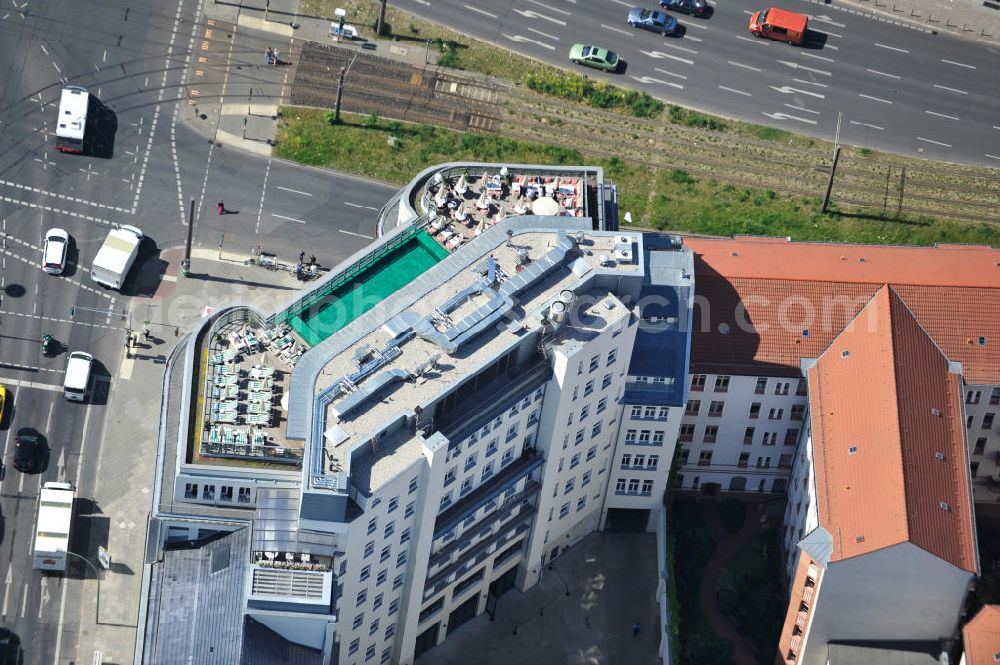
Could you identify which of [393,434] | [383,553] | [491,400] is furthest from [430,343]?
[383,553]

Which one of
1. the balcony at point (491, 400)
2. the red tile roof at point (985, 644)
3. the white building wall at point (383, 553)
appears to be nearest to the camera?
the white building wall at point (383, 553)

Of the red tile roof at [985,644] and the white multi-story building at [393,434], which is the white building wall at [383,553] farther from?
the red tile roof at [985,644]

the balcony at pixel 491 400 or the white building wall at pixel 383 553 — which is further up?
the balcony at pixel 491 400

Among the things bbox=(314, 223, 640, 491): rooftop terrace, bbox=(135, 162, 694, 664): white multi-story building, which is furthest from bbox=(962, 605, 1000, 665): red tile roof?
bbox=(314, 223, 640, 491): rooftop terrace

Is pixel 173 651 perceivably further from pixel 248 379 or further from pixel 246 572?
pixel 248 379

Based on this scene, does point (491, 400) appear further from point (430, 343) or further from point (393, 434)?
point (393, 434)

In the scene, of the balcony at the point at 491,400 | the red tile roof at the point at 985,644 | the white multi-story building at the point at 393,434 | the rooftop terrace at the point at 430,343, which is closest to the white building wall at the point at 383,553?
the white multi-story building at the point at 393,434

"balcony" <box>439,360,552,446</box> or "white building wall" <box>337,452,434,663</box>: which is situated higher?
"balcony" <box>439,360,552,446</box>

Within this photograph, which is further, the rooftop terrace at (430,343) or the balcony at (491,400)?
the balcony at (491,400)

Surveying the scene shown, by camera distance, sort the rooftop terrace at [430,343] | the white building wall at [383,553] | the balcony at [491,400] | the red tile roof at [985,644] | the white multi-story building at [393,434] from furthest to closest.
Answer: the red tile roof at [985,644] < the balcony at [491,400] < the white building wall at [383,553] < the white multi-story building at [393,434] < the rooftop terrace at [430,343]

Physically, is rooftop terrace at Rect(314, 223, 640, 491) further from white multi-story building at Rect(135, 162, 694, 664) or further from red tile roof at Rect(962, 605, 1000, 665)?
red tile roof at Rect(962, 605, 1000, 665)

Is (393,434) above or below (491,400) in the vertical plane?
below

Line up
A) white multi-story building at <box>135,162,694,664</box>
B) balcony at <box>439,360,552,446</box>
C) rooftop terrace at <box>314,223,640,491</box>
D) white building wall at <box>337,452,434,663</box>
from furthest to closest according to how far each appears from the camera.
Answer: balcony at <box>439,360,552,446</box> → white building wall at <box>337,452,434,663</box> → white multi-story building at <box>135,162,694,664</box> → rooftop terrace at <box>314,223,640,491</box>
